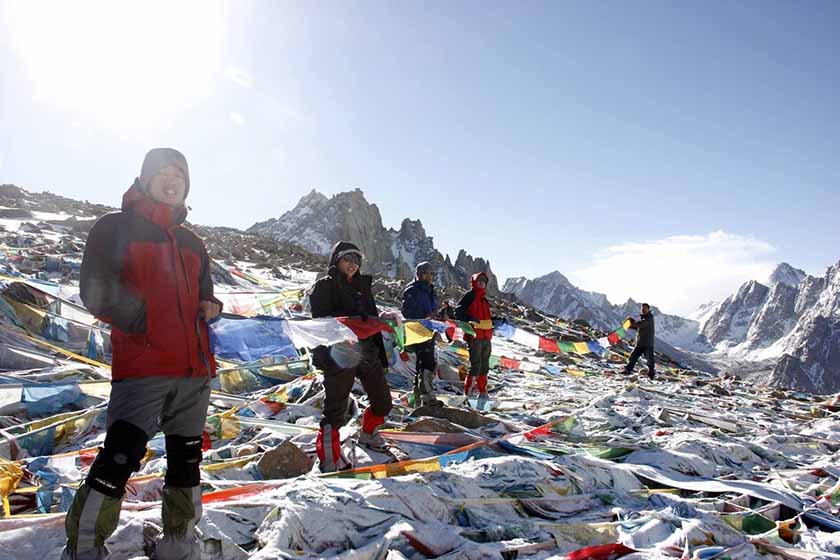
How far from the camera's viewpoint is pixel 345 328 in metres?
4.32

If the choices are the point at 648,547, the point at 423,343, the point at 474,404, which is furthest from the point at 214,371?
the point at 474,404

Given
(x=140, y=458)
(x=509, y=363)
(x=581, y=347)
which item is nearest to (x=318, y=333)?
(x=140, y=458)

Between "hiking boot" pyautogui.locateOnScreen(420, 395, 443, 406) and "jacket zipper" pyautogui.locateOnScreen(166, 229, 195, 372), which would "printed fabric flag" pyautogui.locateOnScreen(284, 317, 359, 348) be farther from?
"hiking boot" pyautogui.locateOnScreen(420, 395, 443, 406)

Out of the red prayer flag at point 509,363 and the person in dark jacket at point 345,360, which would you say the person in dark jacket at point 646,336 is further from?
the person in dark jacket at point 345,360

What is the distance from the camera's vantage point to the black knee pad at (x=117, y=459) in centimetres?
220

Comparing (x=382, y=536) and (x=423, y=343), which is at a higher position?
(x=423, y=343)

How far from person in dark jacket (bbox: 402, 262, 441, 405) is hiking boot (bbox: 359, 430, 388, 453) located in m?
2.63

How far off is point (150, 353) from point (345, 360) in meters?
2.08

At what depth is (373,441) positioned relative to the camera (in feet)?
15.1

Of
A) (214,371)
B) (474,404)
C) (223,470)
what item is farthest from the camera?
(474,404)

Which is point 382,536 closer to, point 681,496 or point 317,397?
point 681,496

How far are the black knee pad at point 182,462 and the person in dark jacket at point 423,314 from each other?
4.96 m

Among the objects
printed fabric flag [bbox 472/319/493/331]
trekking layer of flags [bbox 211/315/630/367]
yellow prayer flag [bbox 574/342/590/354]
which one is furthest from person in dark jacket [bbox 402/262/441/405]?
yellow prayer flag [bbox 574/342/590/354]

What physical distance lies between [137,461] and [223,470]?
162cm
